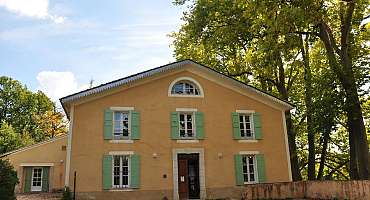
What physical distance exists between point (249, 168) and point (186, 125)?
4.13 meters

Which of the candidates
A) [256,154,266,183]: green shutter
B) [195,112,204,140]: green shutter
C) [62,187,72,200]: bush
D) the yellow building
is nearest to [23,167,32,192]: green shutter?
the yellow building

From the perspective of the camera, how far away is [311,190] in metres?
14.8

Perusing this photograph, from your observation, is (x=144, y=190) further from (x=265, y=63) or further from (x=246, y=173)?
(x=265, y=63)

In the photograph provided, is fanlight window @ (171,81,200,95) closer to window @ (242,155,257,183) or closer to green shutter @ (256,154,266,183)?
window @ (242,155,257,183)

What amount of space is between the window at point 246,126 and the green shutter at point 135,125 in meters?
5.69

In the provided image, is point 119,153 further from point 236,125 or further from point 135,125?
point 236,125

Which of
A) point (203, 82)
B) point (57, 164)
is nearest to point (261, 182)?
point (203, 82)

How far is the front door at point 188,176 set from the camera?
60.0ft

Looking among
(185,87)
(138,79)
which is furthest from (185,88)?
(138,79)

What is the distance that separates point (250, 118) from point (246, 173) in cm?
307

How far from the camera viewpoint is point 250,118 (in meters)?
20.1

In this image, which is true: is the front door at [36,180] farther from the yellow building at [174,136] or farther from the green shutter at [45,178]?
the yellow building at [174,136]

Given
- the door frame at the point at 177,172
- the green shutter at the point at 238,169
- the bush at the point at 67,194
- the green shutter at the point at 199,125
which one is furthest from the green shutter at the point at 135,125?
the green shutter at the point at 238,169

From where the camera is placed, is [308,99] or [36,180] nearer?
[308,99]
